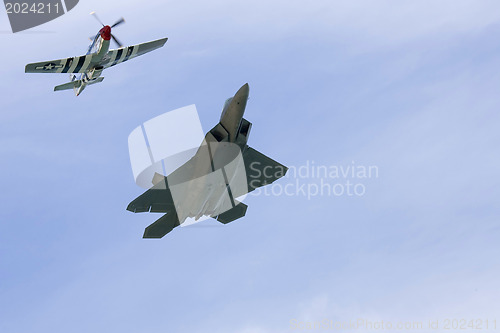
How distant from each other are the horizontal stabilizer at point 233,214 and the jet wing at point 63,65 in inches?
1481

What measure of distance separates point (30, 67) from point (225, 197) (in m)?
41.2

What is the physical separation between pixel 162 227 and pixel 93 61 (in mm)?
36377

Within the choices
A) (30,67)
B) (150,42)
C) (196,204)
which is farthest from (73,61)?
(196,204)

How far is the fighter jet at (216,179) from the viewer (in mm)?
54781

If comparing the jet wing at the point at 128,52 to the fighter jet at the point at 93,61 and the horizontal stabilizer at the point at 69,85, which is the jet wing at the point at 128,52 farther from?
the horizontal stabilizer at the point at 69,85

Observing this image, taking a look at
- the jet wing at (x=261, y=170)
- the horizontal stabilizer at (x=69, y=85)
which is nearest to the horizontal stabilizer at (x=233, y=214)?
the jet wing at (x=261, y=170)

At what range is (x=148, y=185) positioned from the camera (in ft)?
195

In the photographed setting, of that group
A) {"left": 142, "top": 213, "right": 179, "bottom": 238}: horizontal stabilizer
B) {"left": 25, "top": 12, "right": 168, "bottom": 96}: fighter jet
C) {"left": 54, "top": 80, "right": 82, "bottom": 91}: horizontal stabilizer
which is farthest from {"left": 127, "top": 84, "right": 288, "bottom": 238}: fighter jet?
{"left": 54, "top": 80, "right": 82, "bottom": 91}: horizontal stabilizer

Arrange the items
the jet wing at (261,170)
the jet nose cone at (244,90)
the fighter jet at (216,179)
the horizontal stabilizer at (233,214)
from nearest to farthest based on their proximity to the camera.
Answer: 1. the jet nose cone at (244,90)
2. the fighter jet at (216,179)
3. the jet wing at (261,170)
4. the horizontal stabilizer at (233,214)

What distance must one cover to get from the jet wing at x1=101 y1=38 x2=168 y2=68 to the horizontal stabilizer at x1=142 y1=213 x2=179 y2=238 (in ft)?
118

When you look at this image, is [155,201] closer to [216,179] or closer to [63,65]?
[216,179]

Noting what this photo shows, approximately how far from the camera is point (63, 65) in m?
84.4

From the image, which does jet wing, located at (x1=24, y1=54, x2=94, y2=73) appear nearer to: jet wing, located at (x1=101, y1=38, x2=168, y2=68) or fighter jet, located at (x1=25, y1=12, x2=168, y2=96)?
fighter jet, located at (x1=25, y1=12, x2=168, y2=96)

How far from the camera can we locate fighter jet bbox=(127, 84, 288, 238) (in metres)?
54.8
